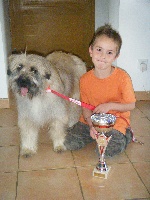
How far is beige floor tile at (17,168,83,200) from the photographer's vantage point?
1631 millimetres

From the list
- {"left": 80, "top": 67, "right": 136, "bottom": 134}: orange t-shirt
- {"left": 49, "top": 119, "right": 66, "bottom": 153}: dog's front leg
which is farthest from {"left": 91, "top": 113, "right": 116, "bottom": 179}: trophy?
{"left": 49, "top": 119, "right": 66, "bottom": 153}: dog's front leg

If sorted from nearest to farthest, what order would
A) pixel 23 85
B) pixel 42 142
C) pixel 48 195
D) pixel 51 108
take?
pixel 48 195 < pixel 23 85 < pixel 51 108 < pixel 42 142

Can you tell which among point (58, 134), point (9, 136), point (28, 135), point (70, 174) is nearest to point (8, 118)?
point (9, 136)

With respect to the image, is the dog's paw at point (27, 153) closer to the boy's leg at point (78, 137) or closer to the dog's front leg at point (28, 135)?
the dog's front leg at point (28, 135)

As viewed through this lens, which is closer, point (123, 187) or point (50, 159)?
point (123, 187)

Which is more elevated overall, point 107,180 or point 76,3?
point 76,3

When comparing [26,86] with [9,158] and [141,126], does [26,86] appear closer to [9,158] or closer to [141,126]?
[9,158]

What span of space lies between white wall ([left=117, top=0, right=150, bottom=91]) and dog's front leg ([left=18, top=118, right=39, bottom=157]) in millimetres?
1531

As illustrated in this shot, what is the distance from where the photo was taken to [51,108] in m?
2.13

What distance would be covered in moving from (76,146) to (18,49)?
2842mm

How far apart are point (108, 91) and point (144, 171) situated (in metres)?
0.67

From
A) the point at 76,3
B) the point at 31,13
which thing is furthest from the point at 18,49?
the point at 76,3

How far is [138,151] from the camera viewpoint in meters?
2.17

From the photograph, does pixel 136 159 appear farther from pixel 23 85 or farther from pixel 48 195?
pixel 23 85
